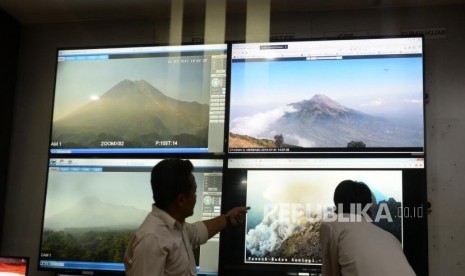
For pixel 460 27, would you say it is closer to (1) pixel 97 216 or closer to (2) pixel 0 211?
(1) pixel 97 216

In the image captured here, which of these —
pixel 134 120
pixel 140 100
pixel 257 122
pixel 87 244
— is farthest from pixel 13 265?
pixel 257 122

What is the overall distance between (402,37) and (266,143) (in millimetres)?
916

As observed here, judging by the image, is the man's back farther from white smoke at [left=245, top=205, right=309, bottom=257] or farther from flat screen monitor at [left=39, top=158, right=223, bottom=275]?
flat screen monitor at [left=39, top=158, right=223, bottom=275]

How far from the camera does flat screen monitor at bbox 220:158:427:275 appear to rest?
2.47 metres

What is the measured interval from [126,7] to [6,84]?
0.92m

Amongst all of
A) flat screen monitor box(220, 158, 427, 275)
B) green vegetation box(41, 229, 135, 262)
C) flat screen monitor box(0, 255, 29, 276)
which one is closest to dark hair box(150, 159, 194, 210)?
flat screen monitor box(220, 158, 427, 275)

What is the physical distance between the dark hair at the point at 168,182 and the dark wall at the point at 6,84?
1727 millimetres

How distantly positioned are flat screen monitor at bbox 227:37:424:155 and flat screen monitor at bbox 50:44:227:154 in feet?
0.46

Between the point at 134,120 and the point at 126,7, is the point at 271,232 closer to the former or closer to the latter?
the point at 134,120

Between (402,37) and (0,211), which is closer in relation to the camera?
(402,37)

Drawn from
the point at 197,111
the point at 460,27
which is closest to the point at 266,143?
the point at 197,111

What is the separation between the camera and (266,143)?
2.66 metres

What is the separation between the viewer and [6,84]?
10.1 ft

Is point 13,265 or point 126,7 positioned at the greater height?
point 126,7
